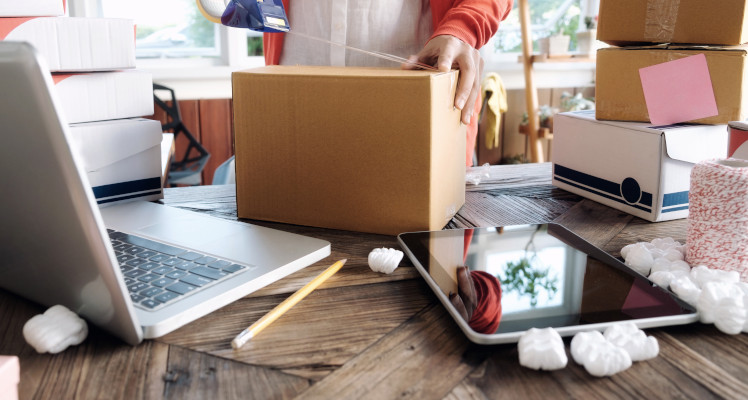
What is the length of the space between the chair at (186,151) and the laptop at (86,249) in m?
1.86

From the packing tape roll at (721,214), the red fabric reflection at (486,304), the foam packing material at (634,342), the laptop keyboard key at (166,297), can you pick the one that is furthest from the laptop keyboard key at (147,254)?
the packing tape roll at (721,214)

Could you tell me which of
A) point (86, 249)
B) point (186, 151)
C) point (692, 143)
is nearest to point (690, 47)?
point (692, 143)

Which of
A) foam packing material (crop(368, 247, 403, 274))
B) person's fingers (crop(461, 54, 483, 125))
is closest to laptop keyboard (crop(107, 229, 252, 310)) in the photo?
foam packing material (crop(368, 247, 403, 274))

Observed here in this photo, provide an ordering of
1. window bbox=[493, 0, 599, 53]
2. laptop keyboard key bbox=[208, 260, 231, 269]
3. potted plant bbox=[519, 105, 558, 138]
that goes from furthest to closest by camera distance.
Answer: window bbox=[493, 0, 599, 53]
potted plant bbox=[519, 105, 558, 138]
laptop keyboard key bbox=[208, 260, 231, 269]

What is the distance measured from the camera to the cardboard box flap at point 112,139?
85cm

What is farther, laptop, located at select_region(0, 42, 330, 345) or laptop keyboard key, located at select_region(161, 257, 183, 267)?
laptop keyboard key, located at select_region(161, 257, 183, 267)

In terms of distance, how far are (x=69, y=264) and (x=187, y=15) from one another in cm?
275

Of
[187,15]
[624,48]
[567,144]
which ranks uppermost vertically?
[187,15]

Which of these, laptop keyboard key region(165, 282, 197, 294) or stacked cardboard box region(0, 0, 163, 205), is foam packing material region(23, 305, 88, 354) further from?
stacked cardboard box region(0, 0, 163, 205)

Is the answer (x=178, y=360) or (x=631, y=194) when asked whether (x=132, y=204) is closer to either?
(x=178, y=360)

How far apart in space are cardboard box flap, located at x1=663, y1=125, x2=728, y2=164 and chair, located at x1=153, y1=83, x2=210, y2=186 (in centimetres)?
200

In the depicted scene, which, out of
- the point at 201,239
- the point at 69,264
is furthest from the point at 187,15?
the point at 69,264

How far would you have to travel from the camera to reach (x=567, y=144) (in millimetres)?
1066

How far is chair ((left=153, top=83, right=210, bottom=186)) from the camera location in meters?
2.53
